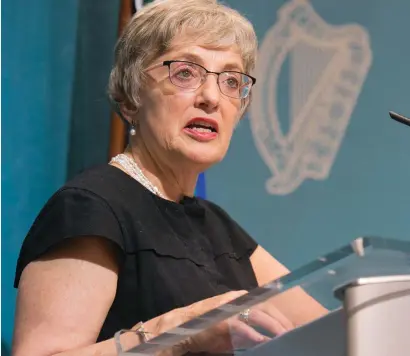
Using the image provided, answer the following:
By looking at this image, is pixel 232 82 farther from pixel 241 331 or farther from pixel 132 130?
pixel 241 331

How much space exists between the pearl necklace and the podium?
0.66 meters

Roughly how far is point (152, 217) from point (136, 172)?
12 cm

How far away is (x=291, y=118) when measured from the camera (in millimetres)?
2336

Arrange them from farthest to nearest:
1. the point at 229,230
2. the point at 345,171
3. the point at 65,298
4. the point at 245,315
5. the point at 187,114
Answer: the point at 345,171 → the point at 229,230 → the point at 187,114 → the point at 65,298 → the point at 245,315

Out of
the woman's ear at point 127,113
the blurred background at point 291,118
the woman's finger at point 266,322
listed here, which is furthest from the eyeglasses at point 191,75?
the woman's finger at point 266,322

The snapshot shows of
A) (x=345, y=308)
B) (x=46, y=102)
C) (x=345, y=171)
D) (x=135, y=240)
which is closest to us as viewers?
(x=345, y=308)

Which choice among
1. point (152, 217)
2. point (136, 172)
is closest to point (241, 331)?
point (152, 217)

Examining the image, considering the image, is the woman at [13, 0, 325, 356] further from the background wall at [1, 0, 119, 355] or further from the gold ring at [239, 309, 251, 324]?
the background wall at [1, 0, 119, 355]

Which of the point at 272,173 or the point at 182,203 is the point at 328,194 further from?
the point at 182,203

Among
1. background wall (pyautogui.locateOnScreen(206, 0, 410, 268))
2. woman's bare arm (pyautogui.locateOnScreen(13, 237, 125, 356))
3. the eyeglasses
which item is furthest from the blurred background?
woman's bare arm (pyautogui.locateOnScreen(13, 237, 125, 356))

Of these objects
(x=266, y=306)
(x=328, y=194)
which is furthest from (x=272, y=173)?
(x=266, y=306)

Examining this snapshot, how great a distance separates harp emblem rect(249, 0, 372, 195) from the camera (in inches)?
90.2

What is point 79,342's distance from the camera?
1.11m

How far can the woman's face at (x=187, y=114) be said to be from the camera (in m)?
1.42
